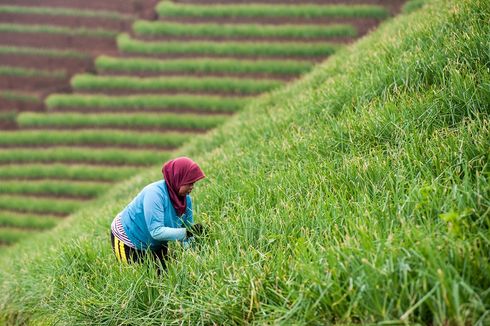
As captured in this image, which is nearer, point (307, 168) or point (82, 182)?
point (307, 168)

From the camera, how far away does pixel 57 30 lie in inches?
995

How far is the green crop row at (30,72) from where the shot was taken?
23.2 meters

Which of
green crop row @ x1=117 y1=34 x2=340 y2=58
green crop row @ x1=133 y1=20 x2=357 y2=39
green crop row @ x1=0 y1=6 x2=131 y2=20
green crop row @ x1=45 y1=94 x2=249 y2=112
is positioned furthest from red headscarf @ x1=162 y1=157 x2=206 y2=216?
green crop row @ x1=0 y1=6 x2=131 y2=20

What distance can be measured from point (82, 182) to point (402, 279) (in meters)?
17.1

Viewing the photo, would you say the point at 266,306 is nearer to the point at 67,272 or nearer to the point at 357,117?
the point at 67,272

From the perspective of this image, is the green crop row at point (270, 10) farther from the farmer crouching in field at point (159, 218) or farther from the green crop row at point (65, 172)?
the farmer crouching in field at point (159, 218)

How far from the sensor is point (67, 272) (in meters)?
4.85

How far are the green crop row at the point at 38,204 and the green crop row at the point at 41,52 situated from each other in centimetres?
840

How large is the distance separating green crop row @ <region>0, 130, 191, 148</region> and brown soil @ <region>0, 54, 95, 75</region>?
4242 millimetres

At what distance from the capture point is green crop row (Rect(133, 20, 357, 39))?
2223 centimetres

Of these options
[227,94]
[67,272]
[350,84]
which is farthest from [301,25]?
[67,272]

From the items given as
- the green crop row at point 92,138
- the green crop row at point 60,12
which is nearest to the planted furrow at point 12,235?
the green crop row at point 92,138

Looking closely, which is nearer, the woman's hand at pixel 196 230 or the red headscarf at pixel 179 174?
the red headscarf at pixel 179 174

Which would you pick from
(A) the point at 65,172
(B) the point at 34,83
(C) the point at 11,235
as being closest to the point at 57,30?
(B) the point at 34,83
